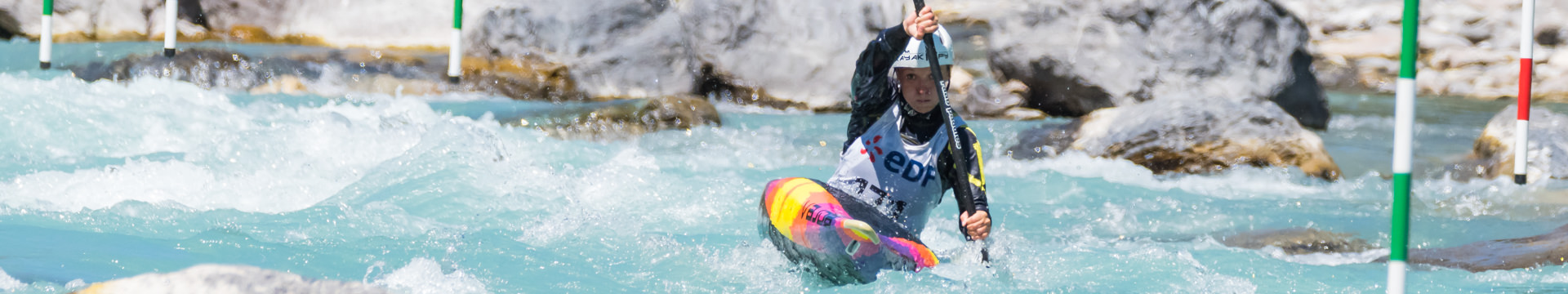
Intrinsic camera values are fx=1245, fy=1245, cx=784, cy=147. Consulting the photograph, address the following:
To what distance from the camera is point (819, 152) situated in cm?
723

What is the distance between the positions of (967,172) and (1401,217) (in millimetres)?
1200

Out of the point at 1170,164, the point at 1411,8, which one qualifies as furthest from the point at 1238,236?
the point at 1411,8

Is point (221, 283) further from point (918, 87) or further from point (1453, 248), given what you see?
point (1453, 248)

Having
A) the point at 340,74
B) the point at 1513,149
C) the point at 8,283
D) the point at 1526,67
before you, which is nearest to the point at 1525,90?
the point at 1526,67

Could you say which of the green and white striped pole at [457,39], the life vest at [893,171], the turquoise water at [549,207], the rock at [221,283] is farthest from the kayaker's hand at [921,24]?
the green and white striped pole at [457,39]

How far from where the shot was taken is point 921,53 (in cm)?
337

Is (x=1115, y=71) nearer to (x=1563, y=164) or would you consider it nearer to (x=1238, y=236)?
(x=1563, y=164)

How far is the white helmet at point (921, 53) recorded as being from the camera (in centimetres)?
336

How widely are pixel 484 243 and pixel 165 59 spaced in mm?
5180

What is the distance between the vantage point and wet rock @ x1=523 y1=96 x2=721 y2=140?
7152 mm

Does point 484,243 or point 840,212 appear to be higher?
point 840,212

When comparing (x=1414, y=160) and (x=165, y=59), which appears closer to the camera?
(x=1414, y=160)

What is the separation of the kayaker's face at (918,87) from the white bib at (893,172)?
0.25ft

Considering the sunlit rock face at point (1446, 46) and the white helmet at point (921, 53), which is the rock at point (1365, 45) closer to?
the sunlit rock face at point (1446, 46)
